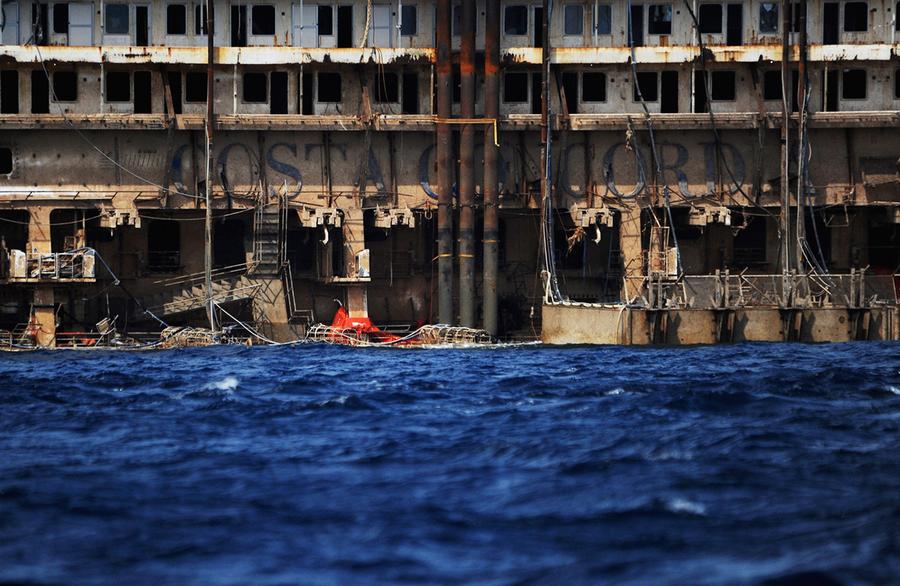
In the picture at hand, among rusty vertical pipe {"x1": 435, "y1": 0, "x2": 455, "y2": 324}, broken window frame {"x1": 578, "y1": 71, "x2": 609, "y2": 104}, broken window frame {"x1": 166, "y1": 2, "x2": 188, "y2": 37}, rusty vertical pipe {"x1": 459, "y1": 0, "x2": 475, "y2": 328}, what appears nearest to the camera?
rusty vertical pipe {"x1": 459, "y1": 0, "x2": 475, "y2": 328}

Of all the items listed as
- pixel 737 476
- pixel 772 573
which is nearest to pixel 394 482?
pixel 737 476

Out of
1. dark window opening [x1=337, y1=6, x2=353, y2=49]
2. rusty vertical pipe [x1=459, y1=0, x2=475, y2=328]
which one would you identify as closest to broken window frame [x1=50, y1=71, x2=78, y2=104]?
dark window opening [x1=337, y1=6, x2=353, y2=49]

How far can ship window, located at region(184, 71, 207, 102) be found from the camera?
5378 centimetres

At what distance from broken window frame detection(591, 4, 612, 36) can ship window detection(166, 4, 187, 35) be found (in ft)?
53.0

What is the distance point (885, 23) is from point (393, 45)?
19441 millimetres

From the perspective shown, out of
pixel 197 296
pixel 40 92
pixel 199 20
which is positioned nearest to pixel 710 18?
pixel 199 20

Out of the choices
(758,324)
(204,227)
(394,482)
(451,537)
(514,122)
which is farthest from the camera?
(204,227)

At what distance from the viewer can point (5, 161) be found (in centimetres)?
5394

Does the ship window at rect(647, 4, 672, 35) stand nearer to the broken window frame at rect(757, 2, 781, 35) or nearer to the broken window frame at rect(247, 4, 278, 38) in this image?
the broken window frame at rect(757, 2, 781, 35)

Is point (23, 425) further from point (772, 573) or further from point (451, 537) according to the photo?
point (772, 573)

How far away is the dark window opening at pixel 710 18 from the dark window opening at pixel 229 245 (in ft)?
66.7

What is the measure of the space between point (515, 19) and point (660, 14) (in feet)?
18.8

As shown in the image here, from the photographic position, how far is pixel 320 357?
41.8 metres

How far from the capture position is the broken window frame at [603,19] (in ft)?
177
